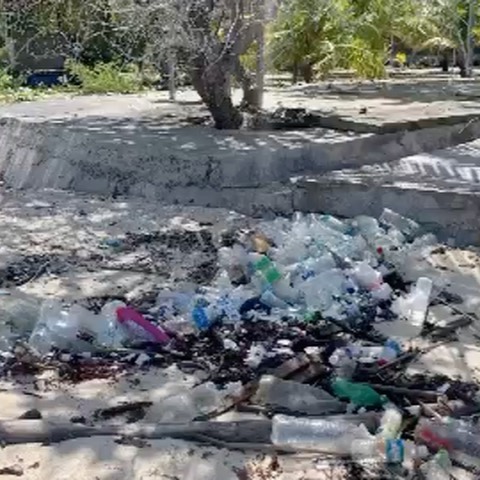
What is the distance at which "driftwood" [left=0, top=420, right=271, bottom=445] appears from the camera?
3156 millimetres

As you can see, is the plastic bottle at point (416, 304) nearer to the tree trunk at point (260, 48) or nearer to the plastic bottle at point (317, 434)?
the plastic bottle at point (317, 434)

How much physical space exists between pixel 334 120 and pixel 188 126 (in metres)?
1.78

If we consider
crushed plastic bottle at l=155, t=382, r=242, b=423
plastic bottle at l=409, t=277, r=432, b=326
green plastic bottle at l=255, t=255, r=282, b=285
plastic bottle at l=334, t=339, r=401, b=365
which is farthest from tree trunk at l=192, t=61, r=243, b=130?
crushed plastic bottle at l=155, t=382, r=242, b=423

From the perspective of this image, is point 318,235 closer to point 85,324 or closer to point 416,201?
point 416,201

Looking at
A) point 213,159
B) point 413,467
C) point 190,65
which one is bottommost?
point 413,467

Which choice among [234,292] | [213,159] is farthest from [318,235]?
[213,159]

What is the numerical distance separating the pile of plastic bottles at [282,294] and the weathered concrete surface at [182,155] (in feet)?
4.02

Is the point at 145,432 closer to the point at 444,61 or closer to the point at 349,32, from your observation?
the point at 349,32

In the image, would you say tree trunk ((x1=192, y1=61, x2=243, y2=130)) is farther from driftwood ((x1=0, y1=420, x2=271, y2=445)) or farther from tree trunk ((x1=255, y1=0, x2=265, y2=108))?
driftwood ((x1=0, y1=420, x2=271, y2=445))

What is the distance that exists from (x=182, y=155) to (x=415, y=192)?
2.34m

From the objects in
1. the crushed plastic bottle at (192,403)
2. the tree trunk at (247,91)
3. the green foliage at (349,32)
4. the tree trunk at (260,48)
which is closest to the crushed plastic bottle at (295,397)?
the crushed plastic bottle at (192,403)

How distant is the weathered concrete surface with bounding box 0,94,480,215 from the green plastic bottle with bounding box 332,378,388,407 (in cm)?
374

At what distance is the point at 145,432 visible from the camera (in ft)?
10.5

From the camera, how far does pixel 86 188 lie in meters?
8.37
